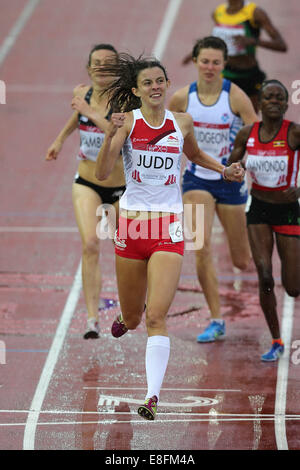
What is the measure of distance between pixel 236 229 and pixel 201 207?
20.0 inches

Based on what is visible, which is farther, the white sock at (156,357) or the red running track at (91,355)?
the red running track at (91,355)

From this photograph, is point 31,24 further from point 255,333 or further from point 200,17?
point 255,333

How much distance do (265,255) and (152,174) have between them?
1.95 m

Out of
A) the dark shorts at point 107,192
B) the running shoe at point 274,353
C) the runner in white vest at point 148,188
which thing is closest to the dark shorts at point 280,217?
the running shoe at point 274,353

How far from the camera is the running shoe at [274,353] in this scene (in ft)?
33.9

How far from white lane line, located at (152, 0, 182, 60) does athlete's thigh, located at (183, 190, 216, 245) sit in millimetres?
9845

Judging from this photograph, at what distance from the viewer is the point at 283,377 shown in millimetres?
9898

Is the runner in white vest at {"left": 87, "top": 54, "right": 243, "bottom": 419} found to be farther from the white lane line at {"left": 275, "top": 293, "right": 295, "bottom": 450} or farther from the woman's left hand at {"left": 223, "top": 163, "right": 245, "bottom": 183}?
the white lane line at {"left": 275, "top": 293, "right": 295, "bottom": 450}

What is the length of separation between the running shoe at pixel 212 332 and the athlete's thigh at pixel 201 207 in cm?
88

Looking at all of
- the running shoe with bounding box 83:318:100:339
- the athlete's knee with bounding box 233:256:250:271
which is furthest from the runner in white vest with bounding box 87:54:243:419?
the athlete's knee with bounding box 233:256:250:271

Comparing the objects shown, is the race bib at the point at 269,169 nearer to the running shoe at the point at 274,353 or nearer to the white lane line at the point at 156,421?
the running shoe at the point at 274,353

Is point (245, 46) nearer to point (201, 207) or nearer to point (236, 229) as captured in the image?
point (236, 229)

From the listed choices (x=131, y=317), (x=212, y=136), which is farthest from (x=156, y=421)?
(x=212, y=136)

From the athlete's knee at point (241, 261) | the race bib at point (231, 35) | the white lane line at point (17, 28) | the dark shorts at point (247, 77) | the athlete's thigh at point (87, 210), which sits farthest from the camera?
the white lane line at point (17, 28)
